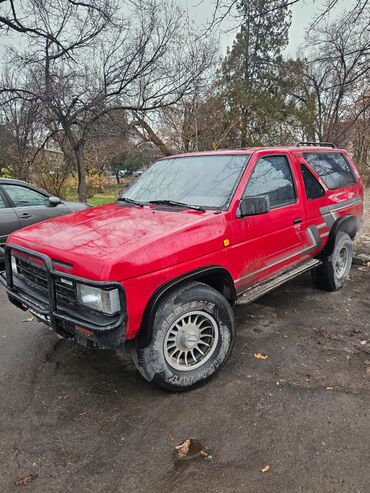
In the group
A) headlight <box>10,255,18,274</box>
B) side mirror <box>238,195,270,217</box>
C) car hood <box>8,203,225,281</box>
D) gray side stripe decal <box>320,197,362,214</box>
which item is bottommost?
headlight <box>10,255,18,274</box>

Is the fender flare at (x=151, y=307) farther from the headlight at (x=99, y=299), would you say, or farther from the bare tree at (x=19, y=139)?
the bare tree at (x=19, y=139)

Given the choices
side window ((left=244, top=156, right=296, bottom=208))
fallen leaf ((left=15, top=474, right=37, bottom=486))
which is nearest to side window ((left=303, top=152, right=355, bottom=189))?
side window ((left=244, top=156, right=296, bottom=208))

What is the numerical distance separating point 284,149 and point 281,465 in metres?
3.19

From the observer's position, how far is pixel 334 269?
486 centimetres

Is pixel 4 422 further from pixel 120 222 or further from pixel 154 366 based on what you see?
pixel 120 222

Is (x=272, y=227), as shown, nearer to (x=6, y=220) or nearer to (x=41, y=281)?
(x=41, y=281)

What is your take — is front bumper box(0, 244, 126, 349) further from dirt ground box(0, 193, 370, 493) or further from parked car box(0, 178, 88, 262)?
parked car box(0, 178, 88, 262)

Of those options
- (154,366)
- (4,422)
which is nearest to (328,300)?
(154,366)

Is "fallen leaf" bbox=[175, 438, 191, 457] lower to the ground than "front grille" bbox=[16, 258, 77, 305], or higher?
lower

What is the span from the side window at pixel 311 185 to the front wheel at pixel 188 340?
1.96 meters

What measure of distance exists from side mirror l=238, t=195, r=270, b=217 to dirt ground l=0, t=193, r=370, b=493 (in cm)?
134

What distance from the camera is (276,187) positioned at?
12.8 feet

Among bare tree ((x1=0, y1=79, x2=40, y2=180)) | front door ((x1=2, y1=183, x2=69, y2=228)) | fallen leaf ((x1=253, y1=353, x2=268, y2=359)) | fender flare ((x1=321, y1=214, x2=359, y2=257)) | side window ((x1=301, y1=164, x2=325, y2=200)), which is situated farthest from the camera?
bare tree ((x1=0, y1=79, x2=40, y2=180))

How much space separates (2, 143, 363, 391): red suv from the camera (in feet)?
8.47
